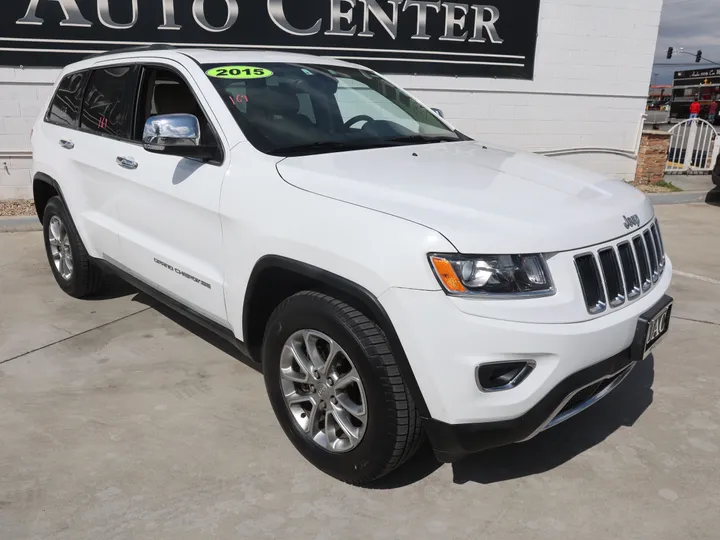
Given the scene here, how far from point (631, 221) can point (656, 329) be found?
464 millimetres

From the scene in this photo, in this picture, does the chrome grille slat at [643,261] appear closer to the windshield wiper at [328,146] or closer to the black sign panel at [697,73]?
the windshield wiper at [328,146]

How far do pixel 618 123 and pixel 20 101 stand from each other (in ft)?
29.5

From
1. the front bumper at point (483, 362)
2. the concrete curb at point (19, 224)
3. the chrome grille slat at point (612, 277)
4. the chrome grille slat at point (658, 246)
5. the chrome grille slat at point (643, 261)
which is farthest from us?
the concrete curb at point (19, 224)

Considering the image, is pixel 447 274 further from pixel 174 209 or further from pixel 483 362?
pixel 174 209

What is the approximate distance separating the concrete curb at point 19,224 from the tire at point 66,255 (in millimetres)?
2429

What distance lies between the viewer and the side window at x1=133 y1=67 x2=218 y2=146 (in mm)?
3557

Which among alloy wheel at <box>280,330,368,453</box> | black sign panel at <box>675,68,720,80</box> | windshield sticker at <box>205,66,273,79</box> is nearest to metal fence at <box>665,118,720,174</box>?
windshield sticker at <box>205,66,273,79</box>

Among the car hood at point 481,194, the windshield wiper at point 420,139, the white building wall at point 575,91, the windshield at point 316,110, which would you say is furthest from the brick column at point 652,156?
the car hood at point 481,194

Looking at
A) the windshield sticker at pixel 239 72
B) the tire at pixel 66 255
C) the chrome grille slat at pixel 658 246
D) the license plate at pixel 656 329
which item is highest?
the windshield sticker at pixel 239 72

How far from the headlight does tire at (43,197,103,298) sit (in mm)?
3258

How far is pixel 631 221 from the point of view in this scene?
8.91 feet

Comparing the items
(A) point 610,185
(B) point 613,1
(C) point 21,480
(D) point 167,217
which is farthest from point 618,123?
(C) point 21,480

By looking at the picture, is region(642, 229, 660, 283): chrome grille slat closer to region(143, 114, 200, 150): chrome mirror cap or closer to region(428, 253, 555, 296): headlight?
region(428, 253, 555, 296): headlight

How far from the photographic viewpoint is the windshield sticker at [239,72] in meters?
3.40
